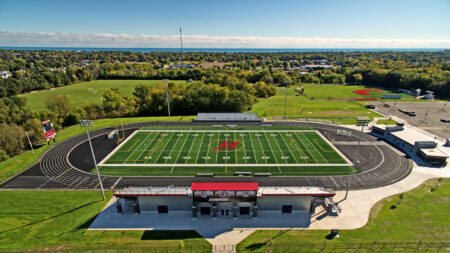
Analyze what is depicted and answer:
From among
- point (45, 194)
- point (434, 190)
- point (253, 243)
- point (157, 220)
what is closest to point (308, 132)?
point (434, 190)

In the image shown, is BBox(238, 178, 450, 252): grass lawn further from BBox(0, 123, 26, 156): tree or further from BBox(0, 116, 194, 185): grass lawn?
BBox(0, 123, 26, 156): tree

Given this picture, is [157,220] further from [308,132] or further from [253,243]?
[308,132]

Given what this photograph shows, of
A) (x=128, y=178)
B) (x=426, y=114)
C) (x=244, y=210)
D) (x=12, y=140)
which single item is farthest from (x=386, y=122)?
(x=12, y=140)

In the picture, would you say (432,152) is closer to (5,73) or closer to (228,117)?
(228,117)

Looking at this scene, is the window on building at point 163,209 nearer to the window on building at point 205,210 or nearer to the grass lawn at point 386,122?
the window on building at point 205,210

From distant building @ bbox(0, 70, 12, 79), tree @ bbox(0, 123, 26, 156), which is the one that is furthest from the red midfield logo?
distant building @ bbox(0, 70, 12, 79)
